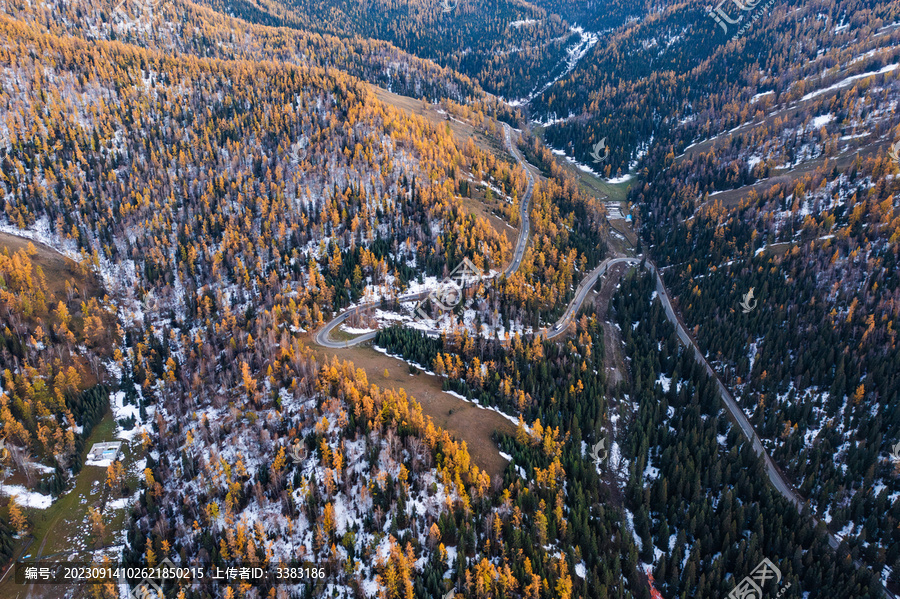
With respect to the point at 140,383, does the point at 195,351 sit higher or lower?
higher

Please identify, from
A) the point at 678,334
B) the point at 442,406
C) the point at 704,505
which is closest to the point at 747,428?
the point at 704,505

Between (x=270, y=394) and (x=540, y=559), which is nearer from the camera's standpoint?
(x=540, y=559)

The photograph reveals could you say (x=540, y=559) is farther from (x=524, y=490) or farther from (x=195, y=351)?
(x=195, y=351)

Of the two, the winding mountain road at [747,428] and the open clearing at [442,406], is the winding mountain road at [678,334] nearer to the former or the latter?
the winding mountain road at [747,428]

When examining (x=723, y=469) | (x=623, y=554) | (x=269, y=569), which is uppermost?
(x=723, y=469)

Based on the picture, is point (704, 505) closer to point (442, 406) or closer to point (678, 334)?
point (442, 406)

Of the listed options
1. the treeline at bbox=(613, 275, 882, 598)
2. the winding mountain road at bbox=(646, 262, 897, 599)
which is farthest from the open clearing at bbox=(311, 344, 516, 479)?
the winding mountain road at bbox=(646, 262, 897, 599)

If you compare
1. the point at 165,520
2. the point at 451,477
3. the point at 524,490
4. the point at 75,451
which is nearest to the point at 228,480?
the point at 165,520

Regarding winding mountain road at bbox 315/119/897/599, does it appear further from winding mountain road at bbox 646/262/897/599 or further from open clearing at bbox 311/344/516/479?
open clearing at bbox 311/344/516/479

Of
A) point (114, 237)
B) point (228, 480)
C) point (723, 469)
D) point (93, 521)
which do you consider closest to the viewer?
point (93, 521)
